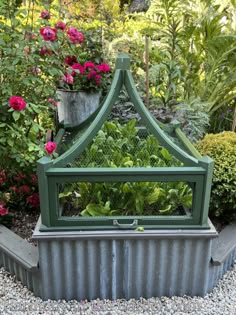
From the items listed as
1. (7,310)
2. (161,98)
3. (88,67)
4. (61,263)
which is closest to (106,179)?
(61,263)

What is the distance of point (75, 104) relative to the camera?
343 cm

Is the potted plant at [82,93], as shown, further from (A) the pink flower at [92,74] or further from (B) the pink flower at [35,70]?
(B) the pink flower at [35,70]

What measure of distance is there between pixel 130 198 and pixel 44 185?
21.6 inches

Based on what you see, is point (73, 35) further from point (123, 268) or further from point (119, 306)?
point (119, 306)

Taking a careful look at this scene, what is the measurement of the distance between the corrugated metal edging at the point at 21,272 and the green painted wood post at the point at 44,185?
35 cm

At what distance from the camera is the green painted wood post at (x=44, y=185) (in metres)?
1.74

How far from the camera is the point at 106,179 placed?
1.79 m

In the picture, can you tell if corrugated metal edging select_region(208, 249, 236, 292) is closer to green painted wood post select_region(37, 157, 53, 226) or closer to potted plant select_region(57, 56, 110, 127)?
green painted wood post select_region(37, 157, 53, 226)

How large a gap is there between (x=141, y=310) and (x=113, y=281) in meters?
0.22

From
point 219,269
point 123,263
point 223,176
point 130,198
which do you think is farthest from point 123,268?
point 223,176

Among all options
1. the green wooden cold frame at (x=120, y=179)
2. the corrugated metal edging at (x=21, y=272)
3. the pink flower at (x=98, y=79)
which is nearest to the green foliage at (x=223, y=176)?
the green wooden cold frame at (x=120, y=179)

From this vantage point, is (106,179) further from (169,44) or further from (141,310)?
(169,44)

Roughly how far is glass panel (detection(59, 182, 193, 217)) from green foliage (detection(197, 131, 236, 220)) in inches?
10.7

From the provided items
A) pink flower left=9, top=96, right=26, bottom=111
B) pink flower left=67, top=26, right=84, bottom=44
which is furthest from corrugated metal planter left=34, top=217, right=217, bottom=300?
pink flower left=67, top=26, right=84, bottom=44
